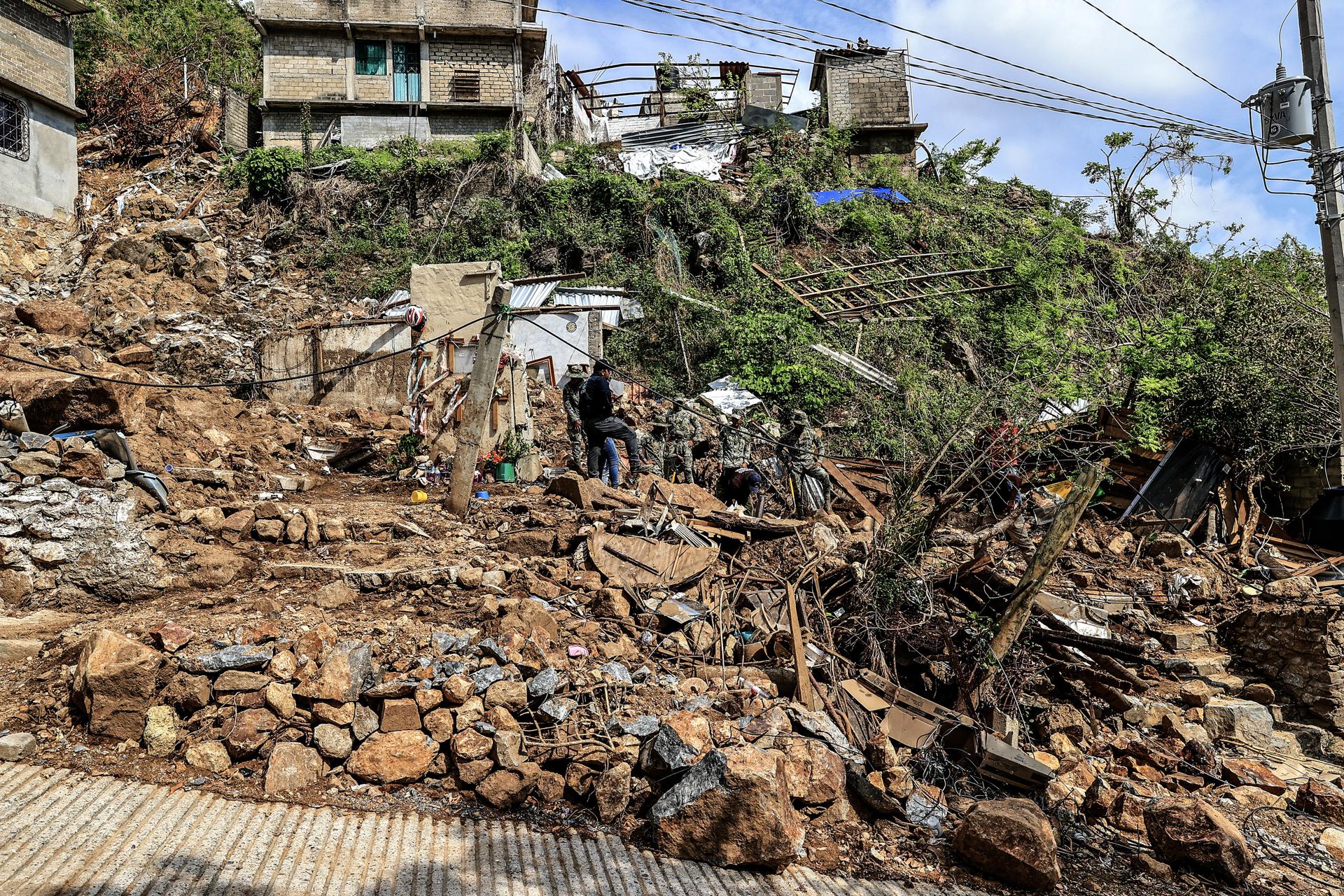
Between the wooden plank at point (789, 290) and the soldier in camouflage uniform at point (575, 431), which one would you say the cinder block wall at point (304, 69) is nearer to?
the wooden plank at point (789, 290)

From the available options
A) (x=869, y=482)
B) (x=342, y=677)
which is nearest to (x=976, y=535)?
(x=869, y=482)

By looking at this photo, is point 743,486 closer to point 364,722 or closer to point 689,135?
point 364,722

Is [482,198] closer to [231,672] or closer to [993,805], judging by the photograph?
[231,672]

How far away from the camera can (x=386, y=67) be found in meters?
20.0

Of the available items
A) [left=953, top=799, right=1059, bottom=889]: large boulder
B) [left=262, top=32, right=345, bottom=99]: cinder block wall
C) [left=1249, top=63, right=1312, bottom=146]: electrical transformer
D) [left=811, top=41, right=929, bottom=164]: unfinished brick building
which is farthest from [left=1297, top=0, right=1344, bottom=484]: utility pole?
[left=262, top=32, right=345, bottom=99]: cinder block wall

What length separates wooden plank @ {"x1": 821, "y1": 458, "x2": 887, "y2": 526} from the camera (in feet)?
30.4

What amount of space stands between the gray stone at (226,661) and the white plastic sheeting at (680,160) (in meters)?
16.2

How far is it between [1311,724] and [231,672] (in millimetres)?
8348

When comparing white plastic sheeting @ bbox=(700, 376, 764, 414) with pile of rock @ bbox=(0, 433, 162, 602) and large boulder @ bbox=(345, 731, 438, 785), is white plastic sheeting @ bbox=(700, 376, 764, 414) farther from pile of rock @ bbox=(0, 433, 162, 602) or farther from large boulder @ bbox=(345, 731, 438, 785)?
large boulder @ bbox=(345, 731, 438, 785)

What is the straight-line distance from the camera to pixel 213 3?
2456 cm

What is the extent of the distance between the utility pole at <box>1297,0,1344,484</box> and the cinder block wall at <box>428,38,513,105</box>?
17.4 m

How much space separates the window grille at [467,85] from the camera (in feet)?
65.8

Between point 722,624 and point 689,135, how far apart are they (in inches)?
694

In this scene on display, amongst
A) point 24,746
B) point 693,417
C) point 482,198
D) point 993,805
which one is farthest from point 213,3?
point 993,805
